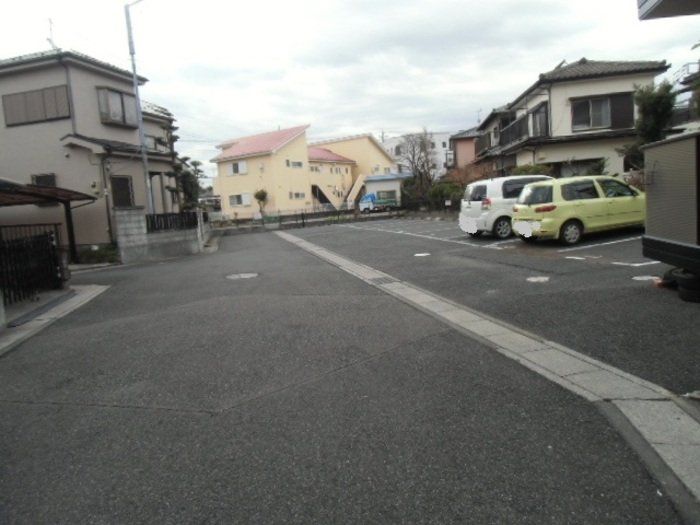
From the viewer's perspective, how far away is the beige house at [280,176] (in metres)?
44.5

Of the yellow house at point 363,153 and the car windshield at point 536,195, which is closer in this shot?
the car windshield at point 536,195

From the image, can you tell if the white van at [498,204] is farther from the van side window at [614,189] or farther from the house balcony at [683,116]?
the house balcony at [683,116]

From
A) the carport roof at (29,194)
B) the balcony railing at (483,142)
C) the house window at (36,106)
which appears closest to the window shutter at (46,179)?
the house window at (36,106)

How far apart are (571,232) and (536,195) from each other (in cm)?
127

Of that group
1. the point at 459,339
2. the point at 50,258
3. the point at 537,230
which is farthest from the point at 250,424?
the point at 537,230

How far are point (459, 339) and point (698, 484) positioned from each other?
303 centimetres

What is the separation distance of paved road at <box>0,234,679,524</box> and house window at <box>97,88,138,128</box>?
1618cm

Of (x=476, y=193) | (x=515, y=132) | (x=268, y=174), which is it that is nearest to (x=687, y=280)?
(x=476, y=193)

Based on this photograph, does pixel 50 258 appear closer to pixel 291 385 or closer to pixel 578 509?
pixel 291 385

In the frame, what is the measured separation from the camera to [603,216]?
1270 cm

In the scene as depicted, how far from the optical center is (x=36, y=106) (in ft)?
62.7

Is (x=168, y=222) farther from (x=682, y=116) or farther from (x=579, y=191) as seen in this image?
(x=682, y=116)

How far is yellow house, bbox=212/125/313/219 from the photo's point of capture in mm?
44344

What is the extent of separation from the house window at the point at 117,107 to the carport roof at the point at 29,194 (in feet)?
14.0
